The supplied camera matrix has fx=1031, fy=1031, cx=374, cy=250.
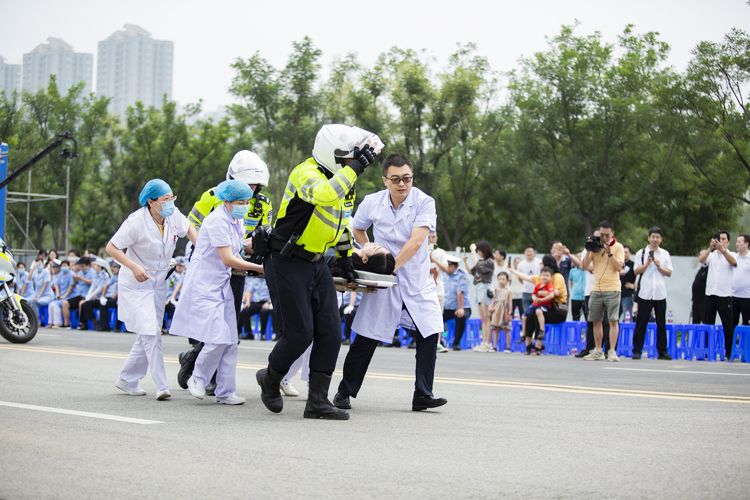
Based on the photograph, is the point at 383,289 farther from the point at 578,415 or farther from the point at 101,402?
the point at 101,402

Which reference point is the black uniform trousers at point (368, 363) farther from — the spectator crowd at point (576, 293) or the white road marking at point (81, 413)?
the spectator crowd at point (576, 293)

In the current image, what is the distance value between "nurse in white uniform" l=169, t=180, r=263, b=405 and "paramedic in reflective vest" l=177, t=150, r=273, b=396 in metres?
0.48

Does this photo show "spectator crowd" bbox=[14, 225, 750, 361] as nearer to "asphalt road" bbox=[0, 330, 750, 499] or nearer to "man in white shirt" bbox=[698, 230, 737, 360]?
"man in white shirt" bbox=[698, 230, 737, 360]

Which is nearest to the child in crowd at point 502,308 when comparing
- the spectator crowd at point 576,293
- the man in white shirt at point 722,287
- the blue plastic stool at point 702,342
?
the spectator crowd at point 576,293

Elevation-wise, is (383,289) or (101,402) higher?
(383,289)

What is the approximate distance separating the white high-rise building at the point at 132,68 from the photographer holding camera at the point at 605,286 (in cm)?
16890

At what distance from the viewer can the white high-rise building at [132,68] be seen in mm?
179750

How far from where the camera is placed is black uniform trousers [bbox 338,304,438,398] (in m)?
8.28

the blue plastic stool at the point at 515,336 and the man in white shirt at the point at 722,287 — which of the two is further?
the blue plastic stool at the point at 515,336

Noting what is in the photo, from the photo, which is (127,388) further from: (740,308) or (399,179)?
(740,308)

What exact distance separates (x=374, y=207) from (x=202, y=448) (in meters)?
2.95

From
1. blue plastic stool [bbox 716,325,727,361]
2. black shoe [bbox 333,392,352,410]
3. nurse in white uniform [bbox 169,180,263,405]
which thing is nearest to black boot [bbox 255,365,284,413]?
black shoe [bbox 333,392,352,410]

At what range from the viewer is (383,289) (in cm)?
834

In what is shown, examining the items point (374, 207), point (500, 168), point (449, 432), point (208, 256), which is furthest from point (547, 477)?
point (500, 168)
